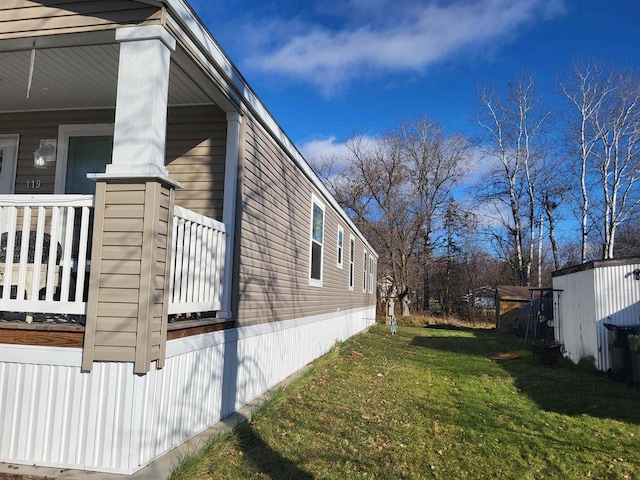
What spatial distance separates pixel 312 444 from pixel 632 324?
23.3ft

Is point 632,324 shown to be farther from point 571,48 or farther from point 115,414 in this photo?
point 571,48

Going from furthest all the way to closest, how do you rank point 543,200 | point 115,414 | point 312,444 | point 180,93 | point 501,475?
point 543,200 < point 180,93 < point 312,444 < point 501,475 < point 115,414

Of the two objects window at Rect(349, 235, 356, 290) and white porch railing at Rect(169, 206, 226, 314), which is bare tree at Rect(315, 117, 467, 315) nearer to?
window at Rect(349, 235, 356, 290)

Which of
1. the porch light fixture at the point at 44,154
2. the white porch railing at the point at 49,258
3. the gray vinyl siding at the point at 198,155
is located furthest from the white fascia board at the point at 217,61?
the porch light fixture at the point at 44,154


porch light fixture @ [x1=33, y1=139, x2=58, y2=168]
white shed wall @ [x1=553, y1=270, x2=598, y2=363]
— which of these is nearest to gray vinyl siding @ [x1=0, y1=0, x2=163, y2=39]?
porch light fixture @ [x1=33, y1=139, x2=58, y2=168]

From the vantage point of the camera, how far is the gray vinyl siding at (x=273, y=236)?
5258 millimetres

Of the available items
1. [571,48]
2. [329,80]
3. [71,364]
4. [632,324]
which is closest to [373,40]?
[329,80]

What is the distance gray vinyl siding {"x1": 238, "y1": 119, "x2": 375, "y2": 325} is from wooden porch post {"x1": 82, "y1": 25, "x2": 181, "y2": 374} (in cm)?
168

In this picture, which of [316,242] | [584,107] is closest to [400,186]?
[584,107]

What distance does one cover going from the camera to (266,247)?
237 inches

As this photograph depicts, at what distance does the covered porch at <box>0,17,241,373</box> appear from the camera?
10.6 feet

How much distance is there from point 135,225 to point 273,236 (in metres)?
3.14

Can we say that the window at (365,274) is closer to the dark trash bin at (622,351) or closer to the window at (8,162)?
the dark trash bin at (622,351)

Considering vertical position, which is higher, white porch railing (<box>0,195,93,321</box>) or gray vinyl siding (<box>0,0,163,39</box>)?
gray vinyl siding (<box>0,0,163,39</box>)
